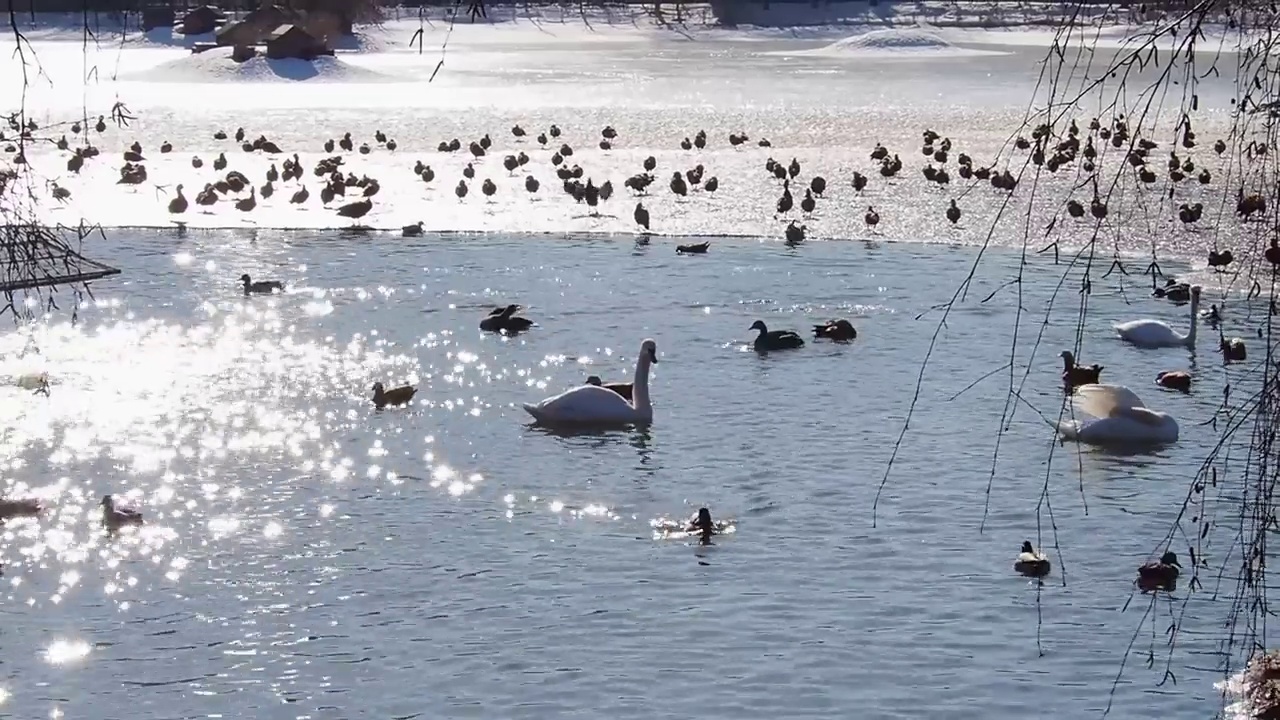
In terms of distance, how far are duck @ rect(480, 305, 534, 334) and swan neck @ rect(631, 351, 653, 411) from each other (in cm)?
281

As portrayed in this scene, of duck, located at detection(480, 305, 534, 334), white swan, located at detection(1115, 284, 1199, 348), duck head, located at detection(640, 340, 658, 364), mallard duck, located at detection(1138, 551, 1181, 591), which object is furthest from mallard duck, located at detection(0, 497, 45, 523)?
white swan, located at detection(1115, 284, 1199, 348)

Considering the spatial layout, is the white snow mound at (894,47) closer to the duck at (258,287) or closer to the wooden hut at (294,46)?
the wooden hut at (294,46)

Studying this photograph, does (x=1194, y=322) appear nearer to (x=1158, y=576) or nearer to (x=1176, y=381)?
(x=1176, y=381)

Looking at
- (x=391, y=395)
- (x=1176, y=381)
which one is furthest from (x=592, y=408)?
(x=1176, y=381)

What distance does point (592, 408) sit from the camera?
12.0 metres

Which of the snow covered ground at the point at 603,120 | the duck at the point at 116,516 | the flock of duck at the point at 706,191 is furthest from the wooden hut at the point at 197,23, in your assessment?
the duck at the point at 116,516

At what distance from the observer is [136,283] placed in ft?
56.3

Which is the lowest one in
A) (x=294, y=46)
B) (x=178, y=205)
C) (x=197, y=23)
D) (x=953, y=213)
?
(x=197, y=23)

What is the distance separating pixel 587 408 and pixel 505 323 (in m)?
3.07

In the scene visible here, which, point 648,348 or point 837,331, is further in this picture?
point 837,331

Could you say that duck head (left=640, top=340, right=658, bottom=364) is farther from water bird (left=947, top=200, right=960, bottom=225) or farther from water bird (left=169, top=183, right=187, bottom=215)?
water bird (left=169, top=183, right=187, bottom=215)

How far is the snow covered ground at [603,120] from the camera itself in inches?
843

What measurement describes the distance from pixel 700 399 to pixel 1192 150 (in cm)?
1692

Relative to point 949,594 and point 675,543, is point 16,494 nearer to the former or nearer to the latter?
point 675,543
